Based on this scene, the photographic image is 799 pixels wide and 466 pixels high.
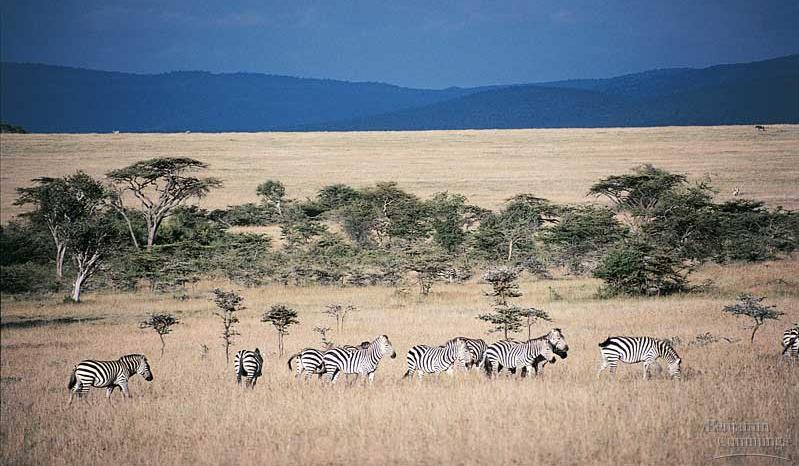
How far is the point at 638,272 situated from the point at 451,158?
58720mm

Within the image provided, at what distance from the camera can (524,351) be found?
43.1 ft

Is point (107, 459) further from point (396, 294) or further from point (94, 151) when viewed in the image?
point (94, 151)

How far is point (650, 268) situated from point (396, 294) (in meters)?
8.38

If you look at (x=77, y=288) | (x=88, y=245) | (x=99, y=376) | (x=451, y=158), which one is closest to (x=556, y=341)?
(x=99, y=376)

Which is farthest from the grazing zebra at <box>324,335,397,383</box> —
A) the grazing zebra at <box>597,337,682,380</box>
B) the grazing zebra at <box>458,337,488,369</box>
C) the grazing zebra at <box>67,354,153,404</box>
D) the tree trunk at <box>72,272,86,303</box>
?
the tree trunk at <box>72,272,86,303</box>

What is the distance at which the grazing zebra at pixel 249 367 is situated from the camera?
12688 millimetres

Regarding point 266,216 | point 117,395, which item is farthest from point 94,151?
point 117,395

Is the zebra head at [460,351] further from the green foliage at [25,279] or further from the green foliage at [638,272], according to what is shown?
the green foliage at [25,279]

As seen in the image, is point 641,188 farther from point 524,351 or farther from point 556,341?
point 524,351

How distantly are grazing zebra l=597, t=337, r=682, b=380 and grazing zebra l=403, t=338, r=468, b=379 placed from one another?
7.61 feet

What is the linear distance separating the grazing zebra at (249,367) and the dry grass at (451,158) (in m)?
40.0

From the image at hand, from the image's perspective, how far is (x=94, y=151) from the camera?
80.1 m

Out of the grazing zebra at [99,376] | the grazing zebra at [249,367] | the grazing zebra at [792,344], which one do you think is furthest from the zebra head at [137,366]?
the grazing zebra at [792,344]

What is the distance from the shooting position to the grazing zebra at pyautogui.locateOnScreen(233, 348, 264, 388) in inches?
500
